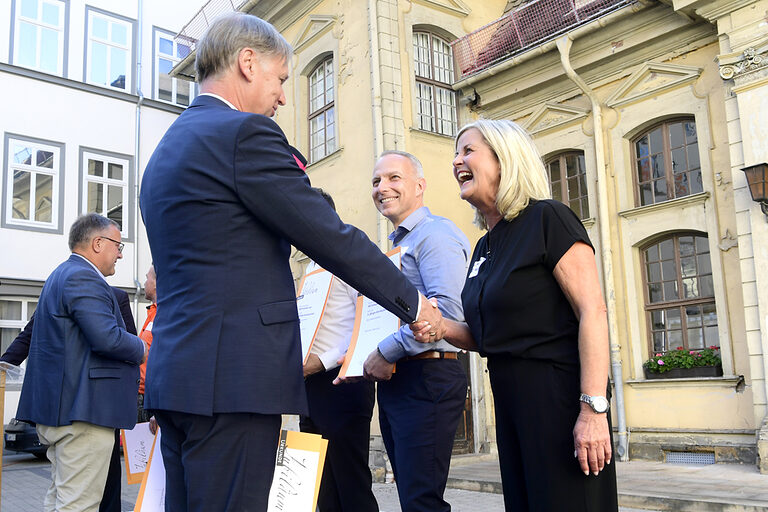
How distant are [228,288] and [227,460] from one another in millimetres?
481

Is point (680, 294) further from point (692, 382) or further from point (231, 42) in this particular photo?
point (231, 42)

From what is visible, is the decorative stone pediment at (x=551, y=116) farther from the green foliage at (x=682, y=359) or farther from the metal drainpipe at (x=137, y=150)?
the metal drainpipe at (x=137, y=150)

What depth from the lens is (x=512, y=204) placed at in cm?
268

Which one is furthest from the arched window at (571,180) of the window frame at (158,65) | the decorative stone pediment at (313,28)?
the window frame at (158,65)

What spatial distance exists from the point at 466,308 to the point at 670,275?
884 centimetres

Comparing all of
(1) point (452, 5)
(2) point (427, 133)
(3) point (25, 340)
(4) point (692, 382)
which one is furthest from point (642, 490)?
(1) point (452, 5)

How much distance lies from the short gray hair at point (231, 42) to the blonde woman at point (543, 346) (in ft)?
3.22

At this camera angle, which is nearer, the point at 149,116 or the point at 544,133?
the point at 544,133

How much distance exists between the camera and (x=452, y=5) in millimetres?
13719

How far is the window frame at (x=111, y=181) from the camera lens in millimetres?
18586

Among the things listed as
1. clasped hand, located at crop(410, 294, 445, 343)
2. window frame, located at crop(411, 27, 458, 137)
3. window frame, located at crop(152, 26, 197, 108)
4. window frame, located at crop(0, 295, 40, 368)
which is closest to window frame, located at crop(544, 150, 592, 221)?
window frame, located at crop(411, 27, 458, 137)

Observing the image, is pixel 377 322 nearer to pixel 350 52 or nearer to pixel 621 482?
pixel 621 482

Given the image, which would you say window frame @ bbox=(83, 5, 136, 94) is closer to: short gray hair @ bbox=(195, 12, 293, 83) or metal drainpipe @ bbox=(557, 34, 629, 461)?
metal drainpipe @ bbox=(557, 34, 629, 461)

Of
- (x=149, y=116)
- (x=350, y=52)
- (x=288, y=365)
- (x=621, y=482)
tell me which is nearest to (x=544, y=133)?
(x=350, y=52)
